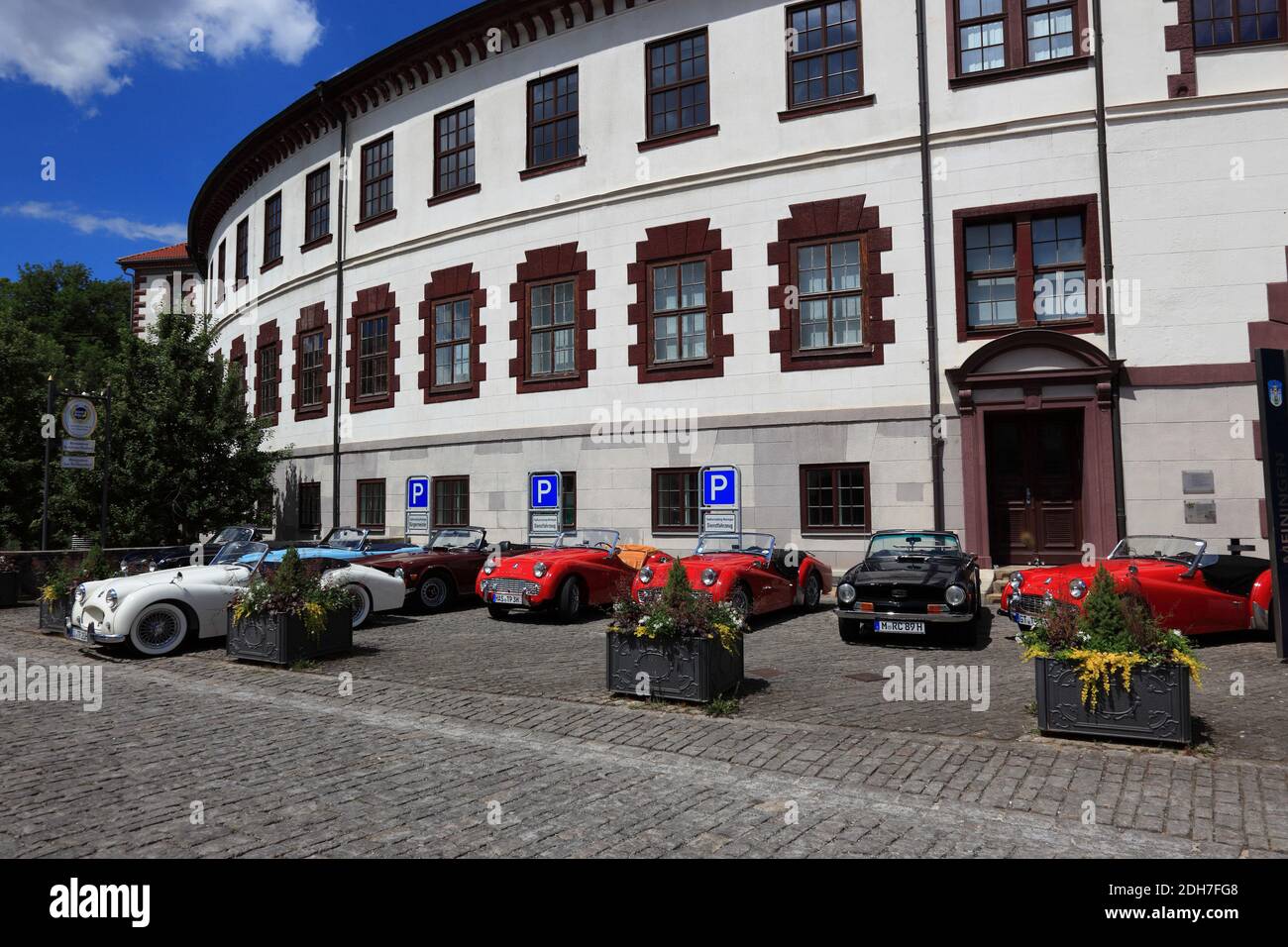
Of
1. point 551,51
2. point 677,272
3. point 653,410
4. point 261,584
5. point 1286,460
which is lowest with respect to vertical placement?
point 261,584

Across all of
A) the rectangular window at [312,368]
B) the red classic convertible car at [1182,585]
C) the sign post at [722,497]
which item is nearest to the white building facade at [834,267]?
the sign post at [722,497]

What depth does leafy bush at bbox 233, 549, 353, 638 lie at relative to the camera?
10062 mm

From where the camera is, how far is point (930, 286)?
1608 cm

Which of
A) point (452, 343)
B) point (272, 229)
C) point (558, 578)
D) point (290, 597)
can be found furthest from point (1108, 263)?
point (272, 229)

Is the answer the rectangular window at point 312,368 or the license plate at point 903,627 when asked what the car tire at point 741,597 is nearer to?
the license plate at point 903,627

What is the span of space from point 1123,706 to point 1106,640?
468 millimetres

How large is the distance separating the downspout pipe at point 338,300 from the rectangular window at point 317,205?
2.33 feet

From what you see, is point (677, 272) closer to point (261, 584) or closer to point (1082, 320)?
point (1082, 320)

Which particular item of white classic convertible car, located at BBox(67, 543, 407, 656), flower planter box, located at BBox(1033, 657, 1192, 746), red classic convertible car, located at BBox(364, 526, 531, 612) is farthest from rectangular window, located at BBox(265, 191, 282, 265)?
flower planter box, located at BBox(1033, 657, 1192, 746)

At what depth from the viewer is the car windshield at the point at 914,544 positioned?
11.7 meters

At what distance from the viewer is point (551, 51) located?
20.3m
